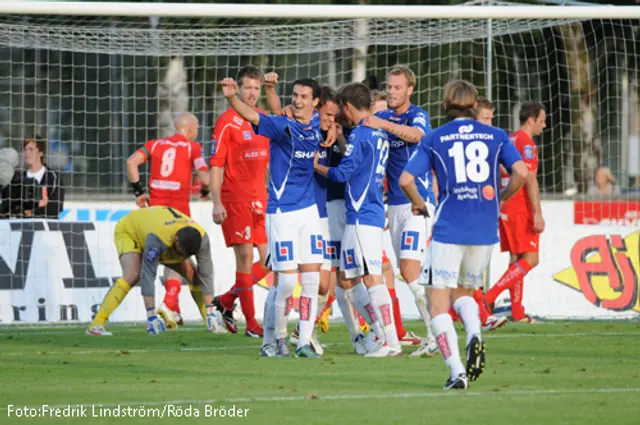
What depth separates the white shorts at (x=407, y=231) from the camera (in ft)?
31.8

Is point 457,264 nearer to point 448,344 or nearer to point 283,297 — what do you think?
point 448,344

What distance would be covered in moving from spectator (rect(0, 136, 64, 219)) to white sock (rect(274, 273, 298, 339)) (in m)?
5.74

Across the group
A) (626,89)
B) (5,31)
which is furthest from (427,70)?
(5,31)

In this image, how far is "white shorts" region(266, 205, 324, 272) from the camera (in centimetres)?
939

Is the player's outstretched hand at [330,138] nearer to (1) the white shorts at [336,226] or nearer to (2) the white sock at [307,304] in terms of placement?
(1) the white shorts at [336,226]

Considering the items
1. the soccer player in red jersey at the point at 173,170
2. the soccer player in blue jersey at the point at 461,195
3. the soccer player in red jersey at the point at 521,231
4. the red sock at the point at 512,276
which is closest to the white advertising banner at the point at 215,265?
the soccer player in red jersey at the point at 173,170

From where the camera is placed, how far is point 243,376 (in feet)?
26.9

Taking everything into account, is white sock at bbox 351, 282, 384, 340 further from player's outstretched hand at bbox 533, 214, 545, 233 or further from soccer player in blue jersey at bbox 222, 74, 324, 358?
player's outstretched hand at bbox 533, 214, 545, 233

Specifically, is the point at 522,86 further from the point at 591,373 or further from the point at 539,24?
the point at 591,373

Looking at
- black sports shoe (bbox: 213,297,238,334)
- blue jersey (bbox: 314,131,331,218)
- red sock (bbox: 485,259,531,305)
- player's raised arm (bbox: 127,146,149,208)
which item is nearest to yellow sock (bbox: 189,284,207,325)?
black sports shoe (bbox: 213,297,238,334)

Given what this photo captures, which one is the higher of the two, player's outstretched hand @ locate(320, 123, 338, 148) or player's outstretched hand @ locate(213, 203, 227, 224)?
player's outstretched hand @ locate(320, 123, 338, 148)

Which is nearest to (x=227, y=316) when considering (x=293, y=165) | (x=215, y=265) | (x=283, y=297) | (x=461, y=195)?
(x=215, y=265)

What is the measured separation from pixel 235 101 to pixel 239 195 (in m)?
3.53

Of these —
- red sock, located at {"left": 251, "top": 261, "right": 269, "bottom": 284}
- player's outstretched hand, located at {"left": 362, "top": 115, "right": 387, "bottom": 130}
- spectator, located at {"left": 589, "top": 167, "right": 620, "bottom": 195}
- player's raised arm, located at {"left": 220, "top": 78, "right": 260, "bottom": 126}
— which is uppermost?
player's raised arm, located at {"left": 220, "top": 78, "right": 260, "bottom": 126}
